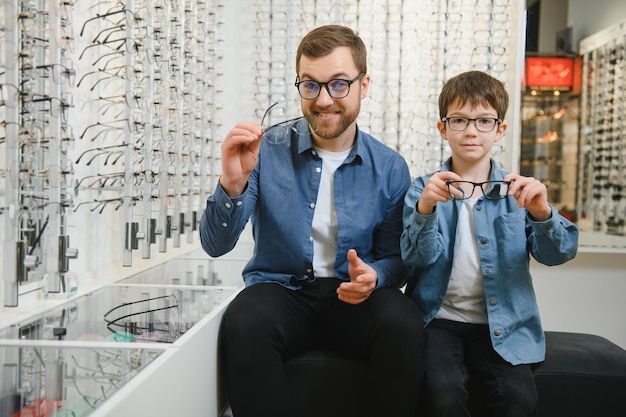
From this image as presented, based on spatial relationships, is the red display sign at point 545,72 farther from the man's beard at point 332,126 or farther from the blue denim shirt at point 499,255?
the man's beard at point 332,126

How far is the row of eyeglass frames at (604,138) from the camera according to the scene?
11.1 ft

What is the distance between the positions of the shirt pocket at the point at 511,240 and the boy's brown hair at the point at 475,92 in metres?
0.31

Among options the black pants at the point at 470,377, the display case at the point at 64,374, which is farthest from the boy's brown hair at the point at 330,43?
the display case at the point at 64,374

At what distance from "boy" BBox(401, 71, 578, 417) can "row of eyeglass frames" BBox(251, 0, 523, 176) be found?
5.21ft

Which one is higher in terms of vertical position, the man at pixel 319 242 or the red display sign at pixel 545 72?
the red display sign at pixel 545 72

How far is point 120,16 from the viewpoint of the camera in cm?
206

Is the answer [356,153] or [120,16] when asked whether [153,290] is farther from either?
[120,16]

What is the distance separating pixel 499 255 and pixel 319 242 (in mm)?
517

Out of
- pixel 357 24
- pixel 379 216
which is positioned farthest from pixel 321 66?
pixel 357 24

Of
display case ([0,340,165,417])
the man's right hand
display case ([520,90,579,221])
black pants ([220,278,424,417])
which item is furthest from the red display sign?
display case ([0,340,165,417])

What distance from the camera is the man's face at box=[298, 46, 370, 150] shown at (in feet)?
5.91

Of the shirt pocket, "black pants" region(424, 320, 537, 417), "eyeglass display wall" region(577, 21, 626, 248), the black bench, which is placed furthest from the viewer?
"eyeglass display wall" region(577, 21, 626, 248)

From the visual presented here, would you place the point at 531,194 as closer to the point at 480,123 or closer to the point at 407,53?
the point at 480,123

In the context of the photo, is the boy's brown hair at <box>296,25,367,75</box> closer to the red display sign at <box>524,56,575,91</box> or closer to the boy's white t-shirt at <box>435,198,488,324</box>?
the boy's white t-shirt at <box>435,198,488,324</box>
